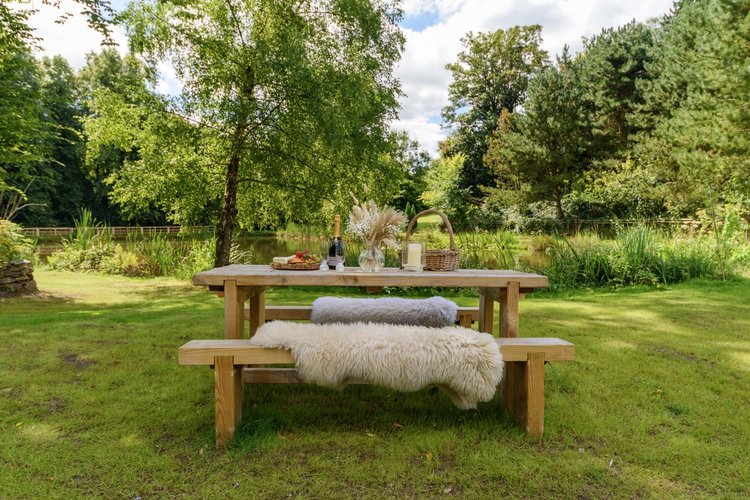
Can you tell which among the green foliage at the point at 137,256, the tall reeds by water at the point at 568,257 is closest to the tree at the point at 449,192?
the tall reeds by water at the point at 568,257

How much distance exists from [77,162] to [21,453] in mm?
30330

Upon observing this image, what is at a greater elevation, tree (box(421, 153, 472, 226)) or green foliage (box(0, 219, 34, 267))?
tree (box(421, 153, 472, 226))

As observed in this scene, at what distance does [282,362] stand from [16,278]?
695 centimetres

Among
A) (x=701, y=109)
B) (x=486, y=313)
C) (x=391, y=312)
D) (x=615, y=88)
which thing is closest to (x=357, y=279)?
(x=391, y=312)

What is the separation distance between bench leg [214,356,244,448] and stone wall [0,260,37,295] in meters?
6.60

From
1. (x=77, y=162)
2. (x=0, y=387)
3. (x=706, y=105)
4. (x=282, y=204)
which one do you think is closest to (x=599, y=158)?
(x=706, y=105)

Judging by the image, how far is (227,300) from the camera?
7.91 feet

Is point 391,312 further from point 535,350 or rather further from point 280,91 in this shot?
point 280,91

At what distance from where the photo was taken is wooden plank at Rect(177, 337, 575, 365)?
2.15 metres

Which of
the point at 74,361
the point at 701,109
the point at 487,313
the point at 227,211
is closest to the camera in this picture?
the point at 487,313

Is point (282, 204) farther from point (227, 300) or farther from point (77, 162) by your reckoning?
point (77, 162)

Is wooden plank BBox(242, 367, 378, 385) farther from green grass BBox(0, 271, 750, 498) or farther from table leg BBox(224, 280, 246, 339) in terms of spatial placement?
table leg BBox(224, 280, 246, 339)

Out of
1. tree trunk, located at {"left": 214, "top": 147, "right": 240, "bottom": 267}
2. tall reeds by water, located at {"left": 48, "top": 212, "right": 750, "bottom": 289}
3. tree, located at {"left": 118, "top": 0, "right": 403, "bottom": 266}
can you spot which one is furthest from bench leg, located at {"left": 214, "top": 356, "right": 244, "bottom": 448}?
tree trunk, located at {"left": 214, "top": 147, "right": 240, "bottom": 267}

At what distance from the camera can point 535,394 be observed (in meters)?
2.29
